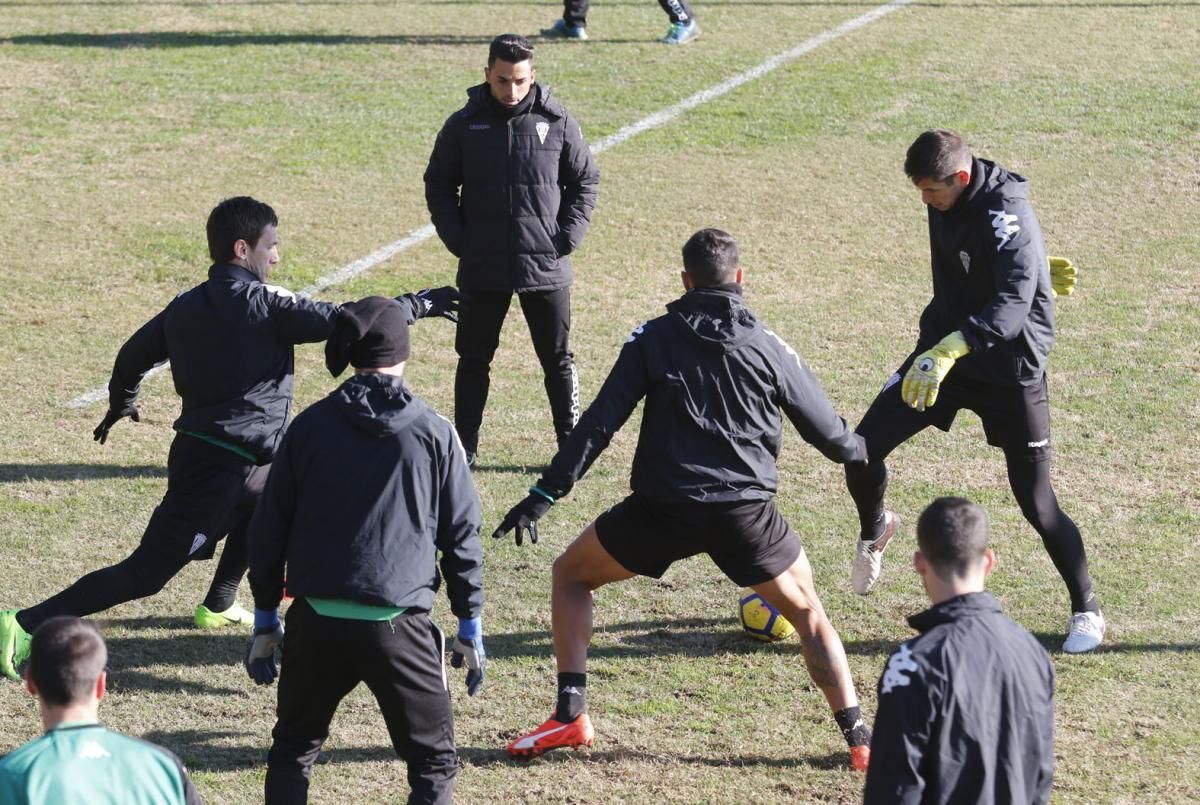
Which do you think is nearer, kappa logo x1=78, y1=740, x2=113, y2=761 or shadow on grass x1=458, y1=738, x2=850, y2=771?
kappa logo x1=78, y1=740, x2=113, y2=761

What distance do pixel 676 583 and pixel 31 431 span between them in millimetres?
4455

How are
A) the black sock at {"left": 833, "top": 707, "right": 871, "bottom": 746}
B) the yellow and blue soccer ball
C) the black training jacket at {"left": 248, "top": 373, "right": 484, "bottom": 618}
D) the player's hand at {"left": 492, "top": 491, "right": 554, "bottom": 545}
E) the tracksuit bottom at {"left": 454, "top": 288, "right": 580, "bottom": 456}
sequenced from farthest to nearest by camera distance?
the tracksuit bottom at {"left": 454, "top": 288, "right": 580, "bottom": 456}, the yellow and blue soccer ball, the black sock at {"left": 833, "top": 707, "right": 871, "bottom": 746}, the player's hand at {"left": 492, "top": 491, "right": 554, "bottom": 545}, the black training jacket at {"left": 248, "top": 373, "right": 484, "bottom": 618}

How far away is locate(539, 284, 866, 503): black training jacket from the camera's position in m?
6.21

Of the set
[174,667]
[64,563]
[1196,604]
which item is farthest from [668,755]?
[64,563]

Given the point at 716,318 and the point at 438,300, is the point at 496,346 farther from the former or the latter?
the point at 716,318

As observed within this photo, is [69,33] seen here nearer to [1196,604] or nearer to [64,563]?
[64,563]

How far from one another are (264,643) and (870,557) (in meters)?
3.36

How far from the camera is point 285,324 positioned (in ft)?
23.0

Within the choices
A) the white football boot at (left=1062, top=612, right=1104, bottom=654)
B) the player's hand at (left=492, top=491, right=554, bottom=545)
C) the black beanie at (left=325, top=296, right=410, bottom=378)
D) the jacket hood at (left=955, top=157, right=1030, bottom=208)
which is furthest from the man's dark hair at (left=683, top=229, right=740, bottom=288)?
the white football boot at (left=1062, top=612, right=1104, bottom=654)

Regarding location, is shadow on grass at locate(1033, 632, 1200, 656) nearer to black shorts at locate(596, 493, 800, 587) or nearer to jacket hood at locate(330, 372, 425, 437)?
black shorts at locate(596, 493, 800, 587)

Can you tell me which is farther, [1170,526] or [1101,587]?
[1170,526]

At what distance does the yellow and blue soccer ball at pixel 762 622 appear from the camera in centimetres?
764

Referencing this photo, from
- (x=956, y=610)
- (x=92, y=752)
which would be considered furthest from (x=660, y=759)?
(x=92, y=752)

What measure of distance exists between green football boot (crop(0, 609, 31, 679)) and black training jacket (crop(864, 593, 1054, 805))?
428cm
